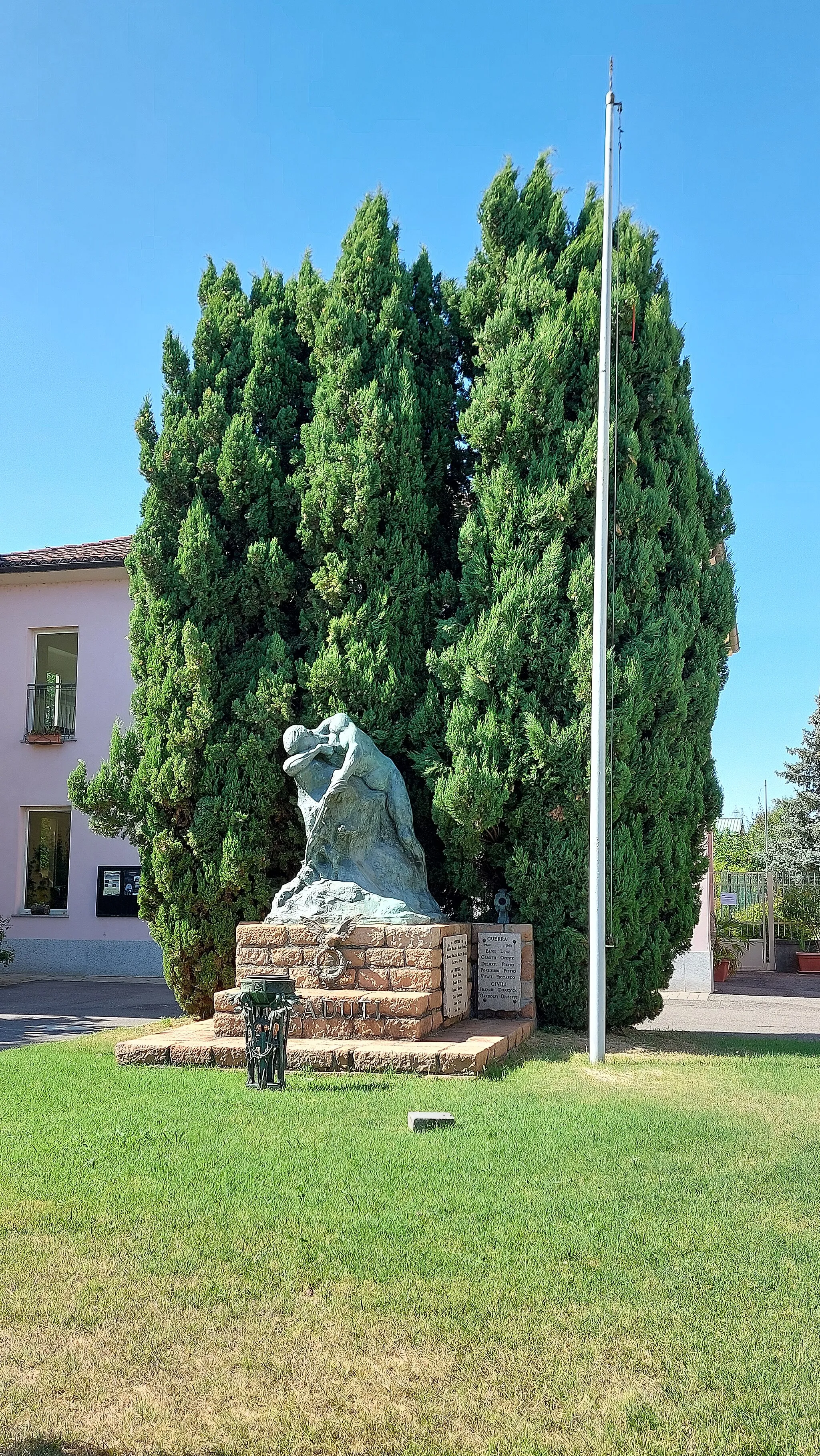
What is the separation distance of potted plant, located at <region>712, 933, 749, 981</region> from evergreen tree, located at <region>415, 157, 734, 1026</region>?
963 cm

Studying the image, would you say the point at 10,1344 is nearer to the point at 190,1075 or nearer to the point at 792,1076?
the point at 190,1075

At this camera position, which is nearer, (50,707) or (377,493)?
(377,493)

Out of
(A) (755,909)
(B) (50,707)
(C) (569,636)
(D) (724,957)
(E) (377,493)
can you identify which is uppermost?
(E) (377,493)

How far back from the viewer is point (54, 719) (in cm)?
2044

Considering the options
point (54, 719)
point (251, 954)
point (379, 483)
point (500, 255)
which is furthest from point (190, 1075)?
point (54, 719)

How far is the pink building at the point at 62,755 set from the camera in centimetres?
1922

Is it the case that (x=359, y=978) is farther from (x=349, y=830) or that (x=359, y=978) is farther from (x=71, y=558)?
(x=71, y=558)

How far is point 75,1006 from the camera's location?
1465cm

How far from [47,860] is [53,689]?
3.20m

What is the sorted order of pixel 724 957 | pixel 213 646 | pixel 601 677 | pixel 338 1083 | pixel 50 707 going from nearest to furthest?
1. pixel 338 1083
2. pixel 601 677
3. pixel 213 646
4. pixel 50 707
5. pixel 724 957

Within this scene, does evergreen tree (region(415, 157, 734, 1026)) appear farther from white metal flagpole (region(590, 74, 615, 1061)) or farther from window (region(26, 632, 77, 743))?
window (region(26, 632, 77, 743))

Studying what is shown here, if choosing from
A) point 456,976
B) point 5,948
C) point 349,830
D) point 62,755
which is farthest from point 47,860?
point 456,976

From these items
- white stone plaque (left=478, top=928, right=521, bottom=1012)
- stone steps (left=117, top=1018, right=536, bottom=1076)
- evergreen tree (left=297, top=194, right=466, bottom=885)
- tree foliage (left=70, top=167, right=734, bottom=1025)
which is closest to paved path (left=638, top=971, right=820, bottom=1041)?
white stone plaque (left=478, top=928, right=521, bottom=1012)

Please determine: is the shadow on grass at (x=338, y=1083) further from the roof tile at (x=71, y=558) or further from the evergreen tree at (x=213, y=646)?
the roof tile at (x=71, y=558)
